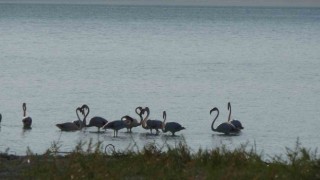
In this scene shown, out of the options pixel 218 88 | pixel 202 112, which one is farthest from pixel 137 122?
pixel 218 88

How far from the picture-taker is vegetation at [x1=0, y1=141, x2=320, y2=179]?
10.8 metres

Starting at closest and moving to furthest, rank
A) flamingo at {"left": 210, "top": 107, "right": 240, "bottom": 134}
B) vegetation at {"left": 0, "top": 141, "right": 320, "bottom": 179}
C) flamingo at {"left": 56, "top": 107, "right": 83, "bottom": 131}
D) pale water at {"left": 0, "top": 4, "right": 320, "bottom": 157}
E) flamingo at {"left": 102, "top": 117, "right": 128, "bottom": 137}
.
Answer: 1. vegetation at {"left": 0, "top": 141, "right": 320, "bottom": 179}
2. pale water at {"left": 0, "top": 4, "right": 320, "bottom": 157}
3. flamingo at {"left": 56, "top": 107, "right": 83, "bottom": 131}
4. flamingo at {"left": 102, "top": 117, "right": 128, "bottom": 137}
5. flamingo at {"left": 210, "top": 107, "right": 240, "bottom": 134}

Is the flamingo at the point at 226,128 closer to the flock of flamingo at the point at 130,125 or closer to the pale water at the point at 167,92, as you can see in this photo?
the flock of flamingo at the point at 130,125

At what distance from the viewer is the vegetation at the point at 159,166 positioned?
1079 cm

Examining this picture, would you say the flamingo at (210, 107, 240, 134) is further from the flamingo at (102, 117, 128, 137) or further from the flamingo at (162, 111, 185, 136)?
the flamingo at (102, 117, 128, 137)

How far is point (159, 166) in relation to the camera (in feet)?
37.6

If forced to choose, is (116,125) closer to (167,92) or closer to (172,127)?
(172,127)

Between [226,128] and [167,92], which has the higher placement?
[167,92]

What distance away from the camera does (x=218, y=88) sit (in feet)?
119

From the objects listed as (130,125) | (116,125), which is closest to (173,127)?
(116,125)

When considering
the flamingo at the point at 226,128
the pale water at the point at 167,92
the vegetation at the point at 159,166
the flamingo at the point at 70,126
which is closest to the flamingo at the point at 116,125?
the pale water at the point at 167,92

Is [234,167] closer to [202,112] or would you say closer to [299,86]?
[202,112]

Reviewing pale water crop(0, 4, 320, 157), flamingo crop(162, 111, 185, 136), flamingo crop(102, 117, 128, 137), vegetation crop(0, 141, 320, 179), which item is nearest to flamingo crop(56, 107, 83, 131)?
pale water crop(0, 4, 320, 157)

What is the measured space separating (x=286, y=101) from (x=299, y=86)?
5.60 metres
